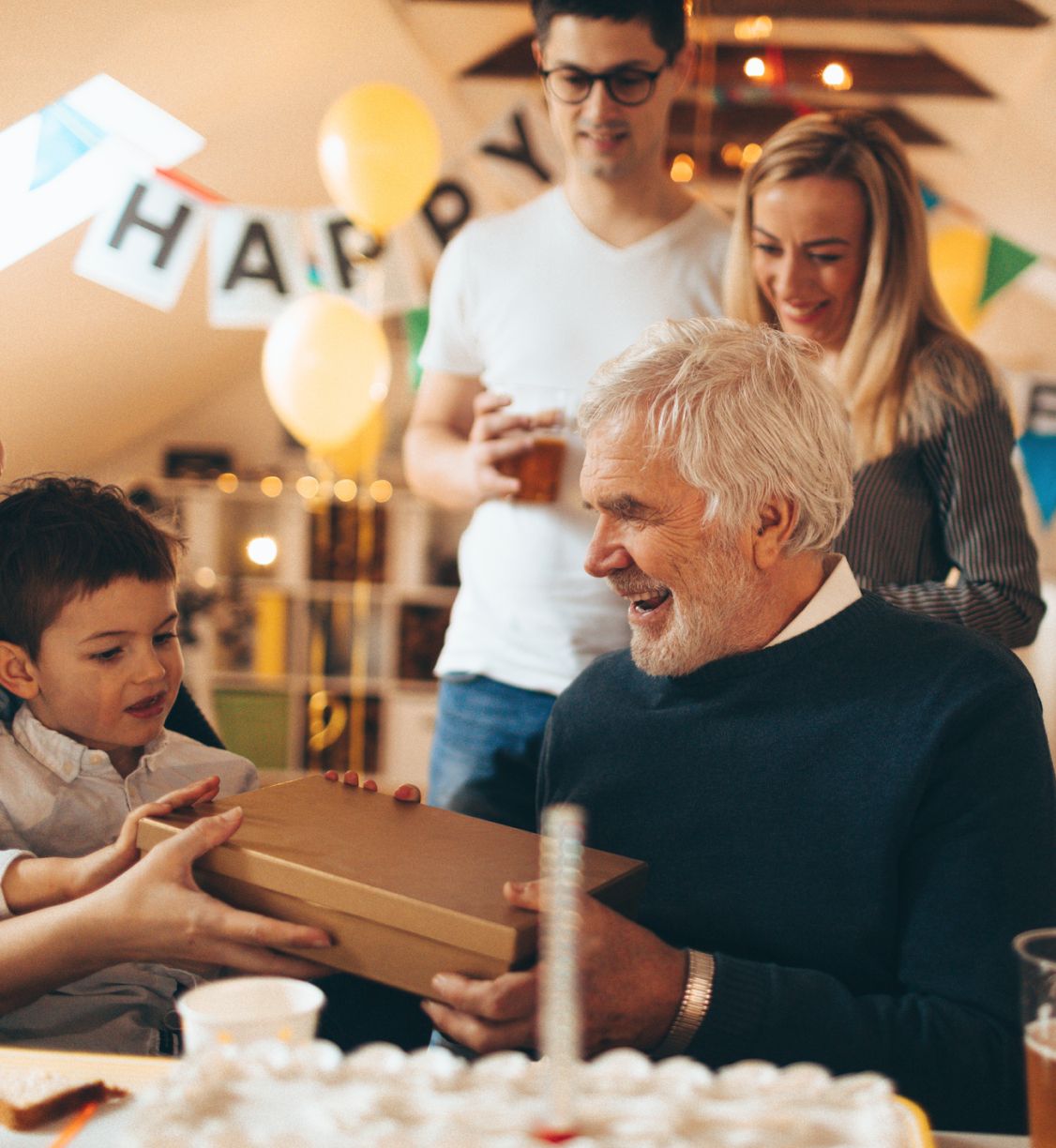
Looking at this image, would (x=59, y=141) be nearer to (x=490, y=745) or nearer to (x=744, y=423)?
(x=490, y=745)

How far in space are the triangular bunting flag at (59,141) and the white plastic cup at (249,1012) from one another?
234cm

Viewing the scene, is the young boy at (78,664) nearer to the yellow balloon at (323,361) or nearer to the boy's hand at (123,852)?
the boy's hand at (123,852)

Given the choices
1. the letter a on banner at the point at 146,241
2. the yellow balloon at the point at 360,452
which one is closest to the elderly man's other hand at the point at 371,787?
the letter a on banner at the point at 146,241


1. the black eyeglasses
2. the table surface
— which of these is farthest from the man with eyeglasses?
the table surface

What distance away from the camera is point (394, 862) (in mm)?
1084

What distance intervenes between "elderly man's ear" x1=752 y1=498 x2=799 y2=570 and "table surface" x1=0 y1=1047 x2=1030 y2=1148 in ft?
2.03

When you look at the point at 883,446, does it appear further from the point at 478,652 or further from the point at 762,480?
the point at 478,652

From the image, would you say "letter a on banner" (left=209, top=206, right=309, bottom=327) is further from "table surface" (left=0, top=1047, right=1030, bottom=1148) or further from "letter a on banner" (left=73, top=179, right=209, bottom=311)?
"table surface" (left=0, top=1047, right=1030, bottom=1148)

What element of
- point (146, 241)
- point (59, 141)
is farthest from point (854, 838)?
point (146, 241)

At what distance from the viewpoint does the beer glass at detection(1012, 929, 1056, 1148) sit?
758 mm

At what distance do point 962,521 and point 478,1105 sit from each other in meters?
1.27

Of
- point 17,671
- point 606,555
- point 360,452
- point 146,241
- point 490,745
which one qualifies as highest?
point 146,241

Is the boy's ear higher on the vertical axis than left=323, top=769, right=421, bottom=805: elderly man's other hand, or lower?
higher

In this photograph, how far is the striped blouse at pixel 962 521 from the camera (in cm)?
170
